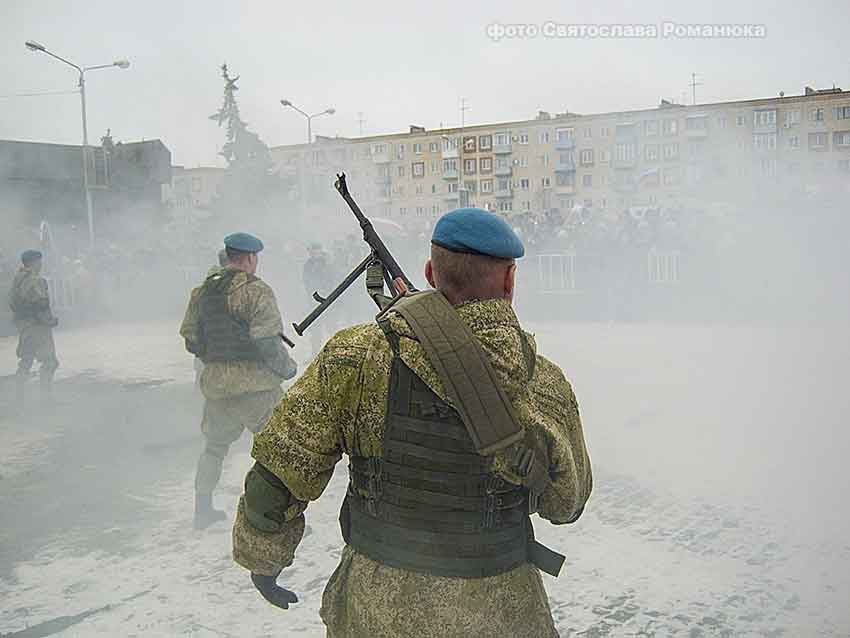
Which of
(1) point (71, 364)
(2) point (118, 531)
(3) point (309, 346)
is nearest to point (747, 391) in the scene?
(2) point (118, 531)

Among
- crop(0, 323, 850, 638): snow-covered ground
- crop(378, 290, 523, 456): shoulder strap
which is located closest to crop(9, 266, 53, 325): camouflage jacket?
crop(0, 323, 850, 638): snow-covered ground

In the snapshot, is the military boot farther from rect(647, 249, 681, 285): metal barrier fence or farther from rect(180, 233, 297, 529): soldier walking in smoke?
rect(647, 249, 681, 285): metal barrier fence

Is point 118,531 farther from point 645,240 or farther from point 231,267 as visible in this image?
point 645,240

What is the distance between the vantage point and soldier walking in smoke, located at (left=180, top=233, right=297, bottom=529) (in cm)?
461

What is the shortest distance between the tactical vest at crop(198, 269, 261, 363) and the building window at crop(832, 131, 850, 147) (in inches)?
446

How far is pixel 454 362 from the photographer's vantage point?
1613mm

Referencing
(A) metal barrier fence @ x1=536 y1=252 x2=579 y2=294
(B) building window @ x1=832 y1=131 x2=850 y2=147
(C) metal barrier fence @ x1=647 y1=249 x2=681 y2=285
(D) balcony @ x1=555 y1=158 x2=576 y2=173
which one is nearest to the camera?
(B) building window @ x1=832 y1=131 x2=850 y2=147

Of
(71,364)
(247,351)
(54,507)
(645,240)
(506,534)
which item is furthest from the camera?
(645,240)

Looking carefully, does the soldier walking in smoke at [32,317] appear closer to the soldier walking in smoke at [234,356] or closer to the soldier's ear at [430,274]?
the soldier walking in smoke at [234,356]

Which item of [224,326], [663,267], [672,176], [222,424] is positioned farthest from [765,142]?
[222,424]

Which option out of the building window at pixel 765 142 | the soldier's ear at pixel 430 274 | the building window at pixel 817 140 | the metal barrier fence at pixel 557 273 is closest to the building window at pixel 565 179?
the metal barrier fence at pixel 557 273

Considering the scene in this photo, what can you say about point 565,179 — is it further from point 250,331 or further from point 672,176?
point 250,331

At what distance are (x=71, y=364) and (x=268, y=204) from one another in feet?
60.4

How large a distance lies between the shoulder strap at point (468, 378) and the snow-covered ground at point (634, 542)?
202 cm
